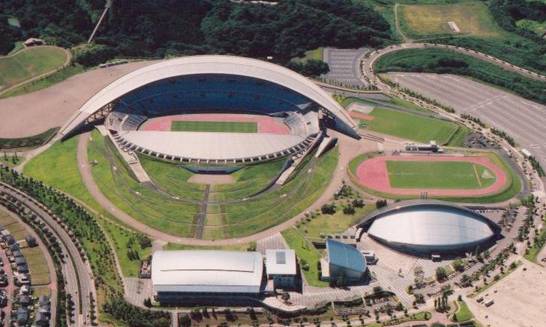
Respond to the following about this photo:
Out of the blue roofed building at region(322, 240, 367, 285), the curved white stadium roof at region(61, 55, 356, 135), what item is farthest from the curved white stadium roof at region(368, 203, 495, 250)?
the curved white stadium roof at region(61, 55, 356, 135)

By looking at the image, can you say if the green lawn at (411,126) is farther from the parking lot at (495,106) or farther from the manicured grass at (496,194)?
the parking lot at (495,106)

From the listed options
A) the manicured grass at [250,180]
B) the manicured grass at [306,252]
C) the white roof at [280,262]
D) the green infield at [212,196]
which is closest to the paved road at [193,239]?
the green infield at [212,196]

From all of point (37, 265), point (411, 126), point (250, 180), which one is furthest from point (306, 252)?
point (411, 126)

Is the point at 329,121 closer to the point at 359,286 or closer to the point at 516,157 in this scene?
the point at 516,157

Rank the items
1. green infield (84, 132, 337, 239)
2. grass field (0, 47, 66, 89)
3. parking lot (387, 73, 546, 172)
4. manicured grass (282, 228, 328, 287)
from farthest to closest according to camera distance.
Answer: grass field (0, 47, 66, 89), parking lot (387, 73, 546, 172), green infield (84, 132, 337, 239), manicured grass (282, 228, 328, 287)

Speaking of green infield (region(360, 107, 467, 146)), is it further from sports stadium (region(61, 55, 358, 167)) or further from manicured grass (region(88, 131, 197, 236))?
manicured grass (region(88, 131, 197, 236))
